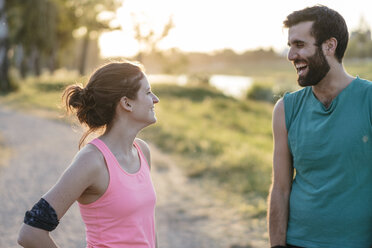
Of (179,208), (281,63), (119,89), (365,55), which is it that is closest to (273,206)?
(119,89)

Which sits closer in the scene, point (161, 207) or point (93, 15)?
point (161, 207)

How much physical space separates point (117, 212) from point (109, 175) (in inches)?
7.1

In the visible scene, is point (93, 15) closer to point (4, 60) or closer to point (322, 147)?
point (4, 60)

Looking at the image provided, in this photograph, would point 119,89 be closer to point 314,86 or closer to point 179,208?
point 314,86

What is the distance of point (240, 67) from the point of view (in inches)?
4897

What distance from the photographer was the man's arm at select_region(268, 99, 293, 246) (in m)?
2.68

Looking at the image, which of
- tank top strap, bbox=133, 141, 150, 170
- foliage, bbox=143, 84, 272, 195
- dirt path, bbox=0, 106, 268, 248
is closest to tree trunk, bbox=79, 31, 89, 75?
foliage, bbox=143, 84, 272, 195

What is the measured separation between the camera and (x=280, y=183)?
274 cm

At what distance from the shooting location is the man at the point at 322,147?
2426 mm

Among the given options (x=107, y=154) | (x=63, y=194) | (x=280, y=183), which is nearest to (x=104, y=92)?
(x=107, y=154)

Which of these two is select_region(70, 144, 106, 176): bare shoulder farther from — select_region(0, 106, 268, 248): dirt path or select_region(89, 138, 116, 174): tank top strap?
select_region(0, 106, 268, 248): dirt path

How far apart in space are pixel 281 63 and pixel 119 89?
120863mm

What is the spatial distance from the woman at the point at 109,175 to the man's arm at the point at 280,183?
2.19 ft

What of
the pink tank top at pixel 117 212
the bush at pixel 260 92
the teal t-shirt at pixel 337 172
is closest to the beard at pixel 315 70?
the teal t-shirt at pixel 337 172
